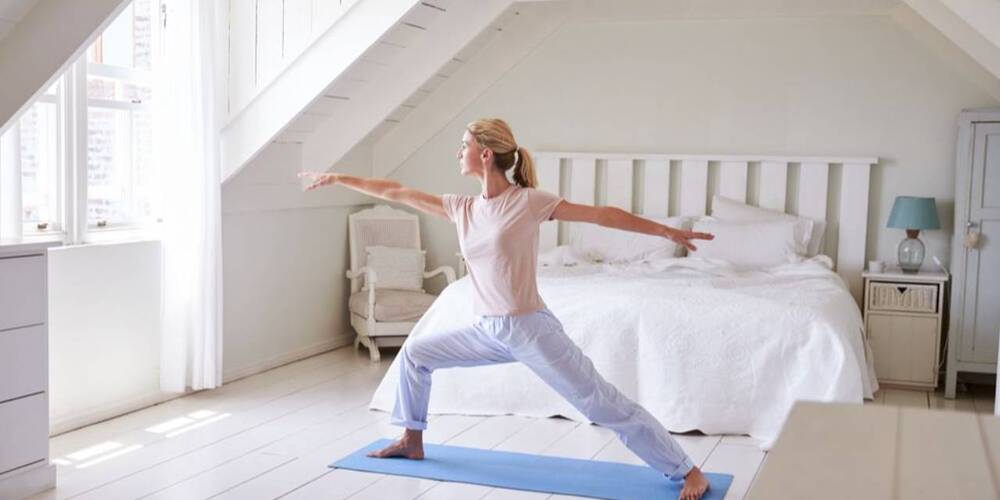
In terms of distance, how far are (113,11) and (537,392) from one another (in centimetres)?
243

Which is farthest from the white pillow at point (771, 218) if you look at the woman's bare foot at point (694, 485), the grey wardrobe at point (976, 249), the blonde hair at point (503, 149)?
the blonde hair at point (503, 149)

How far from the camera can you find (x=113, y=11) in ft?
12.9

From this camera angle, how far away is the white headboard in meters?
6.25

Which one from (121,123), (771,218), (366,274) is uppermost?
(121,123)

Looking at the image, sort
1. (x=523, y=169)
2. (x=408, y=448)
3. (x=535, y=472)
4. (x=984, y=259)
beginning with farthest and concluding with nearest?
1. (x=984, y=259)
2. (x=408, y=448)
3. (x=535, y=472)
4. (x=523, y=169)

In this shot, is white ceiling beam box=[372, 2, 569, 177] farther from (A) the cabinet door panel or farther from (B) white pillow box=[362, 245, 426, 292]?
(A) the cabinet door panel

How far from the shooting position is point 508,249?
3.77 meters

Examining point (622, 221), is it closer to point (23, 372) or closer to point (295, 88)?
point (23, 372)

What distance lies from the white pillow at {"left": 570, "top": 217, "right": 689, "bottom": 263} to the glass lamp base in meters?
1.23

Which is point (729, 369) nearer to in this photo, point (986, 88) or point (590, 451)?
point (590, 451)

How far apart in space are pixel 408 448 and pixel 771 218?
9.73 feet

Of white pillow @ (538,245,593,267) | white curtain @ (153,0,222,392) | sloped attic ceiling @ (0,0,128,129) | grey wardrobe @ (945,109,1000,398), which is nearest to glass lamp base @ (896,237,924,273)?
grey wardrobe @ (945,109,1000,398)

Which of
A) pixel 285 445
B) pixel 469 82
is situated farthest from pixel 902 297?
pixel 285 445

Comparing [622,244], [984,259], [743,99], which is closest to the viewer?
[984,259]
